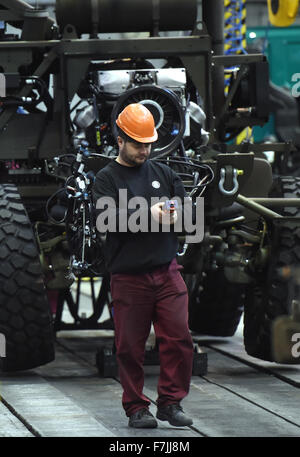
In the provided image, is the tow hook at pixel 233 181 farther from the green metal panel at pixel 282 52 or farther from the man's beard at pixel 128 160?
the green metal panel at pixel 282 52

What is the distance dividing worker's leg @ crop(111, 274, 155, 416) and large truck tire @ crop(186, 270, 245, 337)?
3759 mm

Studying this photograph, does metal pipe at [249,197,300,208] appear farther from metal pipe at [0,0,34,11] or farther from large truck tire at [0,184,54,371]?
metal pipe at [0,0,34,11]

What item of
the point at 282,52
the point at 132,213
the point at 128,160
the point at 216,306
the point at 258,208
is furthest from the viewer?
the point at 282,52

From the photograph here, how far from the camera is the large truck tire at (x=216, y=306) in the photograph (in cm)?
1193

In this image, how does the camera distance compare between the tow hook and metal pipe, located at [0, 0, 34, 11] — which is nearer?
the tow hook

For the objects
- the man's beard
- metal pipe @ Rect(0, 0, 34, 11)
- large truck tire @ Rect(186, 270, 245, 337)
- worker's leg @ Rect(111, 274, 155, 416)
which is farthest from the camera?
large truck tire @ Rect(186, 270, 245, 337)

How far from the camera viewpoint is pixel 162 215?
7586mm

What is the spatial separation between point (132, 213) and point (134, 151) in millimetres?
407

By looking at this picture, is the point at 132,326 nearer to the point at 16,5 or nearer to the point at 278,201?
the point at 278,201

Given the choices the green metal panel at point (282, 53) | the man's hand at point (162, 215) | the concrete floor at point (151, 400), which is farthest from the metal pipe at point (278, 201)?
the green metal panel at point (282, 53)

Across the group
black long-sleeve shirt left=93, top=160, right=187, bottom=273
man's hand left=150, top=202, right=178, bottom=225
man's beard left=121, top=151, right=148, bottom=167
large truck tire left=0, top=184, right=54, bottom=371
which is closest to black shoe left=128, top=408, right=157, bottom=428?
black long-sleeve shirt left=93, top=160, right=187, bottom=273

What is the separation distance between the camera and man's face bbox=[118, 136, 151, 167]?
791 cm

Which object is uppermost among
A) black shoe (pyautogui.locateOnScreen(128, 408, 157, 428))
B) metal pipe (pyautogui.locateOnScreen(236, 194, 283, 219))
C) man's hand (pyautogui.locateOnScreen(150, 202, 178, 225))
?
man's hand (pyautogui.locateOnScreen(150, 202, 178, 225))

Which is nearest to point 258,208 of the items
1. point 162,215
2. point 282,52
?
point 162,215
